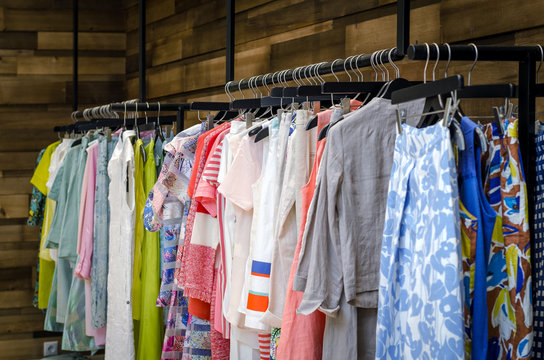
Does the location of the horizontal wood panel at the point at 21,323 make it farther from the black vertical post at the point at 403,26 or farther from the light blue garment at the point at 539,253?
the light blue garment at the point at 539,253

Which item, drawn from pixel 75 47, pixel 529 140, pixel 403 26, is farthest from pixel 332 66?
Result: pixel 75 47

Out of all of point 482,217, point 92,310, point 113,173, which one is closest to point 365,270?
point 482,217

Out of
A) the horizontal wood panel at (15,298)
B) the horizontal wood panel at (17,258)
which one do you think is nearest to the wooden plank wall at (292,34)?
the horizontal wood panel at (17,258)

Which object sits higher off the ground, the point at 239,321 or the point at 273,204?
the point at 273,204

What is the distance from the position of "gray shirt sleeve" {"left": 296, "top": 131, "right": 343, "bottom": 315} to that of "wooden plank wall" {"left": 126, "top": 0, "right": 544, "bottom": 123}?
0.66 m

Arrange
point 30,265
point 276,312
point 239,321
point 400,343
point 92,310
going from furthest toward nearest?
1. point 30,265
2. point 92,310
3. point 239,321
4. point 276,312
5. point 400,343

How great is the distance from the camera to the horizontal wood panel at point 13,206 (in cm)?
462

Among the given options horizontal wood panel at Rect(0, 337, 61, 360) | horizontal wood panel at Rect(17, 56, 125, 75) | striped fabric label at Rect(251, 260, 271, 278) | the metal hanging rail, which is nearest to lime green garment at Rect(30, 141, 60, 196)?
horizontal wood panel at Rect(17, 56, 125, 75)

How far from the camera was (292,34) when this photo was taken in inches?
126

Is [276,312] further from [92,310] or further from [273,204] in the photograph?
[92,310]

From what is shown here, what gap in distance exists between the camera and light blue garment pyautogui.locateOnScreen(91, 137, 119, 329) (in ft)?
10.3

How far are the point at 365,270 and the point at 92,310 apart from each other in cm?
181

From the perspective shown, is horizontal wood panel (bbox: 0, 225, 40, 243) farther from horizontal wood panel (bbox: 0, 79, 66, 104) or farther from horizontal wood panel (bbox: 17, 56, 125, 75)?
horizontal wood panel (bbox: 17, 56, 125, 75)

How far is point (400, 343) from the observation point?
153 cm
